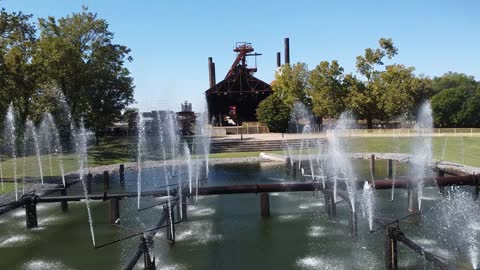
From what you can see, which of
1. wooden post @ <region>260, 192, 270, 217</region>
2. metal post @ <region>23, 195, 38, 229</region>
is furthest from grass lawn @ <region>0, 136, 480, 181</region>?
wooden post @ <region>260, 192, 270, 217</region>

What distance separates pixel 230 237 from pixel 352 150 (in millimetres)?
26732

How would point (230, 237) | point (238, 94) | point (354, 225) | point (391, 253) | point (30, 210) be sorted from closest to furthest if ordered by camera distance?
point (391, 253)
point (354, 225)
point (230, 237)
point (30, 210)
point (238, 94)

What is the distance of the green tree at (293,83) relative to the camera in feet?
188

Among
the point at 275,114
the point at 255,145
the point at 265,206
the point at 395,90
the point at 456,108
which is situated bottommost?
the point at 265,206

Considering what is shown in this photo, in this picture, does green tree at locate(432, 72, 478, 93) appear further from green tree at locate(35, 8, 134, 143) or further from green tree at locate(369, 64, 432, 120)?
green tree at locate(35, 8, 134, 143)

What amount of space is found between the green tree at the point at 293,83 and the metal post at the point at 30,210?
4460 cm

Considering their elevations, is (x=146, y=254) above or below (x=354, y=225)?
above

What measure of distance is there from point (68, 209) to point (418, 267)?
577 inches

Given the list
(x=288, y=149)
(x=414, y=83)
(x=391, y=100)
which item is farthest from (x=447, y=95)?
(x=288, y=149)

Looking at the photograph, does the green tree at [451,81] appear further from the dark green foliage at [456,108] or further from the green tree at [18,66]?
the green tree at [18,66]

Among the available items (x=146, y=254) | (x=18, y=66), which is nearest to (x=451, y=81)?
(x=18, y=66)

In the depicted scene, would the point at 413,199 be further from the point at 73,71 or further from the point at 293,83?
the point at 293,83

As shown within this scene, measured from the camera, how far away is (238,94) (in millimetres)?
65688

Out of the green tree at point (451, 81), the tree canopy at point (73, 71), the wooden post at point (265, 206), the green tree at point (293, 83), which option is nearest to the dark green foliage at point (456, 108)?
the green tree at point (293, 83)
